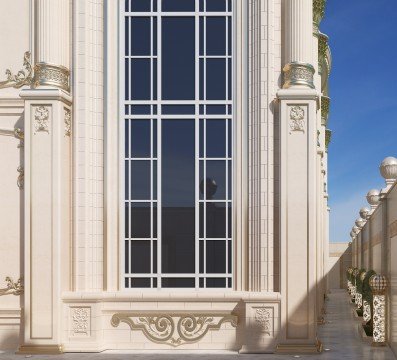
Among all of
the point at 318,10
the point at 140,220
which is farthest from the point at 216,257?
the point at 318,10

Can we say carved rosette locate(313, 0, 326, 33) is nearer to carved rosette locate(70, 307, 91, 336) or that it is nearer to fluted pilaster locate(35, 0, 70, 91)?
fluted pilaster locate(35, 0, 70, 91)

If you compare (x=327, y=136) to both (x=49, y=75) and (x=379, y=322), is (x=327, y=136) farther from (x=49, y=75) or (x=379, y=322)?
(x=49, y=75)

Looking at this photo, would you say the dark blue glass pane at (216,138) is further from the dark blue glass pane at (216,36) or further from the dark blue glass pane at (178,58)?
the dark blue glass pane at (216,36)

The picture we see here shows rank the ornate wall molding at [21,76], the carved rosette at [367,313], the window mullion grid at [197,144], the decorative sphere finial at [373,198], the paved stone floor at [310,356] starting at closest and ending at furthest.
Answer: the paved stone floor at [310,356], the window mullion grid at [197,144], the ornate wall molding at [21,76], the carved rosette at [367,313], the decorative sphere finial at [373,198]

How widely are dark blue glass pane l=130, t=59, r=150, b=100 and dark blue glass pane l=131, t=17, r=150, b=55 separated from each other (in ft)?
0.62

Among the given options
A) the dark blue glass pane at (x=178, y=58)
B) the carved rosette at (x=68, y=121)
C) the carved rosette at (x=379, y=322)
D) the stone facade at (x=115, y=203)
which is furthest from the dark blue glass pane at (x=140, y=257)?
the carved rosette at (x=379, y=322)

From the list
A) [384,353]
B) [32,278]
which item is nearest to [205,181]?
[32,278]

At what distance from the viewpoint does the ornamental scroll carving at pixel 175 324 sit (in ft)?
41.1

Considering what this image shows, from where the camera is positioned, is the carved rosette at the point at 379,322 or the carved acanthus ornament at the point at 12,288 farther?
the carved rosette at the point at 379,322

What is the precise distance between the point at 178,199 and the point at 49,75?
2.99 meters

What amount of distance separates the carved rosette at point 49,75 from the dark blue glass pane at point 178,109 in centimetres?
177

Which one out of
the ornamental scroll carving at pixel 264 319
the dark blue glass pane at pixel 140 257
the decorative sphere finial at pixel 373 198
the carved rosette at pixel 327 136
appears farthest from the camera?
the carved rosette at pixel 327 136

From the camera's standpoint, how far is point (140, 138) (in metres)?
12.9

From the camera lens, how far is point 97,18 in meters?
13.0
